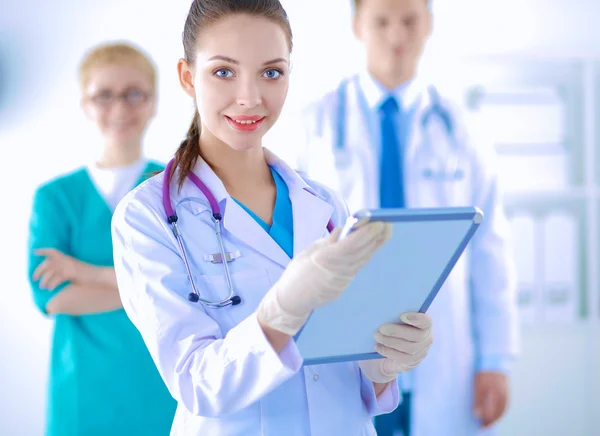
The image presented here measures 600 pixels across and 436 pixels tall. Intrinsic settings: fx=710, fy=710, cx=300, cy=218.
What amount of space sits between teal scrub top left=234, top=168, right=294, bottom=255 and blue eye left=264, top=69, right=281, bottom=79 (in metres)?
0.21

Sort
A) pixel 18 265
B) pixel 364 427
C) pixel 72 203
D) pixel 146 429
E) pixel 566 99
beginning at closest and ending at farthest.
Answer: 1. pixel 364 427
2. pixel 146 429
3. pixel 72 203
4. pixel 566 99
5. pixel 18 265

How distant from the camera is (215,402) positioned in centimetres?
97

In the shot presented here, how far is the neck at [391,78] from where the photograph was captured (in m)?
2.00

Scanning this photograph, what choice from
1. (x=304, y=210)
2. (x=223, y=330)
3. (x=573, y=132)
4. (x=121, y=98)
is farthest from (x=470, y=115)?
(x=223, y=330)

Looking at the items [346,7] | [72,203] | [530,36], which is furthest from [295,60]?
[72,203]

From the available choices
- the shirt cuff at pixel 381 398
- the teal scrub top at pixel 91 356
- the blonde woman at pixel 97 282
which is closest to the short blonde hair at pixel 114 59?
the blonde woman at pixel 97 282

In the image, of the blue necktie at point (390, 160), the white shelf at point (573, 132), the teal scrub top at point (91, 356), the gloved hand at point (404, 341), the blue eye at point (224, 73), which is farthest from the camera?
the white shelf at point (573, 132)

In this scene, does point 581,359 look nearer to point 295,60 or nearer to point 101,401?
point 295,60

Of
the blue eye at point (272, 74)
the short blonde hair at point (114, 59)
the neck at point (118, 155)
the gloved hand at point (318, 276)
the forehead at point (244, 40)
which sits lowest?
the gloved hand at point (318, 276)

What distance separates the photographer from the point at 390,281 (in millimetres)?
964

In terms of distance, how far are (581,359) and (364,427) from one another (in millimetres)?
2046

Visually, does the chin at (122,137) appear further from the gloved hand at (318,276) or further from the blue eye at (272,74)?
the gloved hand at (318,276)

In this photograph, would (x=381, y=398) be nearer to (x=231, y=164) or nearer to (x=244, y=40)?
(x=231, y=164)

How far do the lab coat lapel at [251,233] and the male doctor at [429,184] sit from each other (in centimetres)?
80
